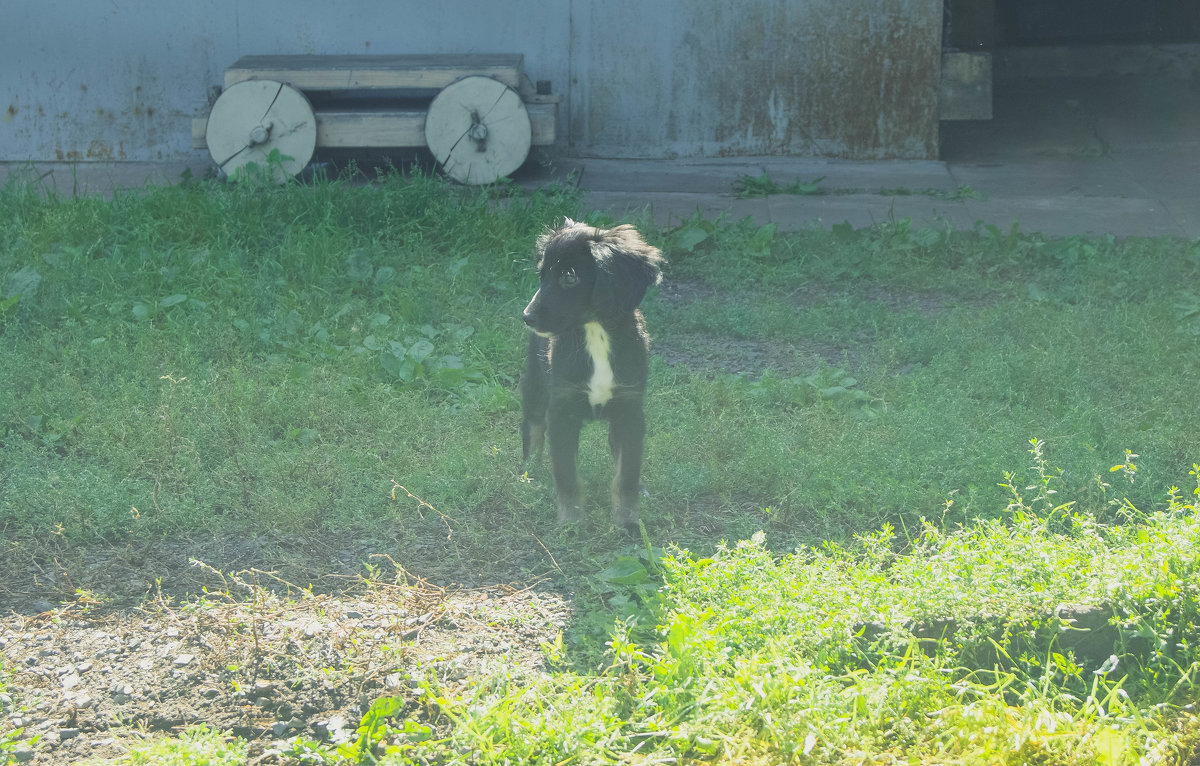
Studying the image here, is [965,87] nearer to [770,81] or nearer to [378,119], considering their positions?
[770,81]

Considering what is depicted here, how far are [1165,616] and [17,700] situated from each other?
10.1ft

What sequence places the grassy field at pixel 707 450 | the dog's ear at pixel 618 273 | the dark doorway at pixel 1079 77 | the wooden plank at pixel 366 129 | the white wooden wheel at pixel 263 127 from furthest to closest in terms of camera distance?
the dark doorway at pixel 1079 77, the wooden plank at pixel 366 129, the white wooden wheel at pixel 263 127, the dog's ear at pixel 618 273, the grassy field at pixel 707 450

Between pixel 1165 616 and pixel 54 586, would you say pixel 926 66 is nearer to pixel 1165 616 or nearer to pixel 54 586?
pixel 1165 616

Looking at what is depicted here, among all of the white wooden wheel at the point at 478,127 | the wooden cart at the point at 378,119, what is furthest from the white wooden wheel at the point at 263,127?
the white wooden wheel at the point at 478,127

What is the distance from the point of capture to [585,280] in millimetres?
3406

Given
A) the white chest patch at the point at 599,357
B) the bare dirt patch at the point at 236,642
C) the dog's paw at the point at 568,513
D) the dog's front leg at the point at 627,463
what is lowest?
the bare dirt patch at the point at 236,642

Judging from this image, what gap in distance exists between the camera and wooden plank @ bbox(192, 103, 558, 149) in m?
8.04

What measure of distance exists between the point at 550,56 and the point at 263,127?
102 inches

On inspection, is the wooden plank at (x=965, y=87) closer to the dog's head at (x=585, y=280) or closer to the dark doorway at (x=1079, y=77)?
the dark doorway at (x=1079, y=77)

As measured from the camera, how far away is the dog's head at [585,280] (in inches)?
133

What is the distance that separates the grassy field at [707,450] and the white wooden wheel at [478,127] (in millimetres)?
456

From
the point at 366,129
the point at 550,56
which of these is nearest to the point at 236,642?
the point at 366,129

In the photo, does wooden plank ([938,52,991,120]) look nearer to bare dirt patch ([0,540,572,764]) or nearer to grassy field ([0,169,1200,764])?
grassy field ([0,169,1200,764])

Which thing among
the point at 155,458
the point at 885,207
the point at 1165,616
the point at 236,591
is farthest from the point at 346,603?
the point at 885,207
